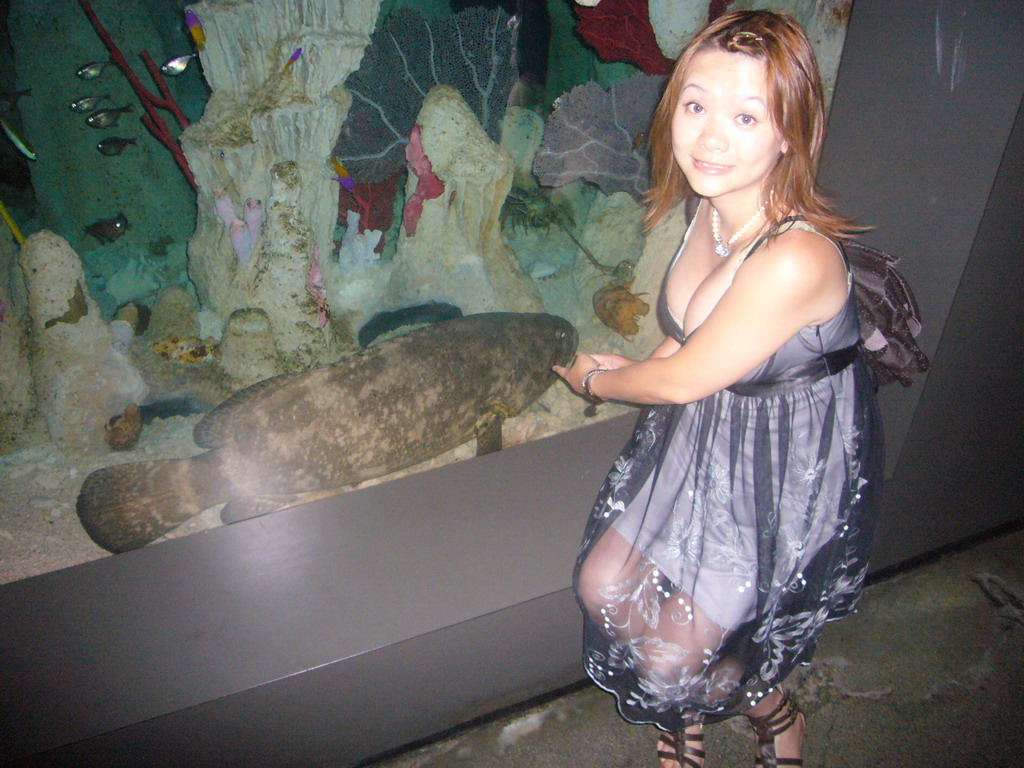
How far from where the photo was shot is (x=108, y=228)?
3.76 m

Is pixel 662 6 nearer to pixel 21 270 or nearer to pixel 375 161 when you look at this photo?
pixel 375 161

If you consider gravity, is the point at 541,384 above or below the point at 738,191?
below

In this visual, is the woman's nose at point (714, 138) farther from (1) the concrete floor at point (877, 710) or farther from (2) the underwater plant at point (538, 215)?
(2) the underwater plant at point (538, 215)

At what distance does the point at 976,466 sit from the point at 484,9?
11.6ft

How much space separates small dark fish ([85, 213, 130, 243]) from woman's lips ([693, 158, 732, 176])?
159 inches

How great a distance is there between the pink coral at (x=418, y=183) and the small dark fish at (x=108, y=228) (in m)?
2.00

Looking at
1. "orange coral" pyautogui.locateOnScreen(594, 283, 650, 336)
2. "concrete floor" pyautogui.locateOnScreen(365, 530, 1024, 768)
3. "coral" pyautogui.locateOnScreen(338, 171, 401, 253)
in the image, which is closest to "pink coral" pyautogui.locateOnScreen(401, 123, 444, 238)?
"coral" pyautogui.locateOnScreen(338, 171, 401, 253)

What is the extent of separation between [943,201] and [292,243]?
2.98 metres

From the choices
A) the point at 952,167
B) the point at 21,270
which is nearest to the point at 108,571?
the point at 21,270

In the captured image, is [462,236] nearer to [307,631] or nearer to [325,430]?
[325,430]

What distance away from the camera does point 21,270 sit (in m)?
2.66

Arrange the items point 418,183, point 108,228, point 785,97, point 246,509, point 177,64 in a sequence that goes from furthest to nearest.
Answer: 1. point 108,228
2. point 418,183
3. point 177,64
4. point 246,509
5. point 785,97

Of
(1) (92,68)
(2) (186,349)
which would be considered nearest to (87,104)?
(1) (92,68)

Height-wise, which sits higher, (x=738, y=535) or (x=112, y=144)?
(x=112, y=144)
